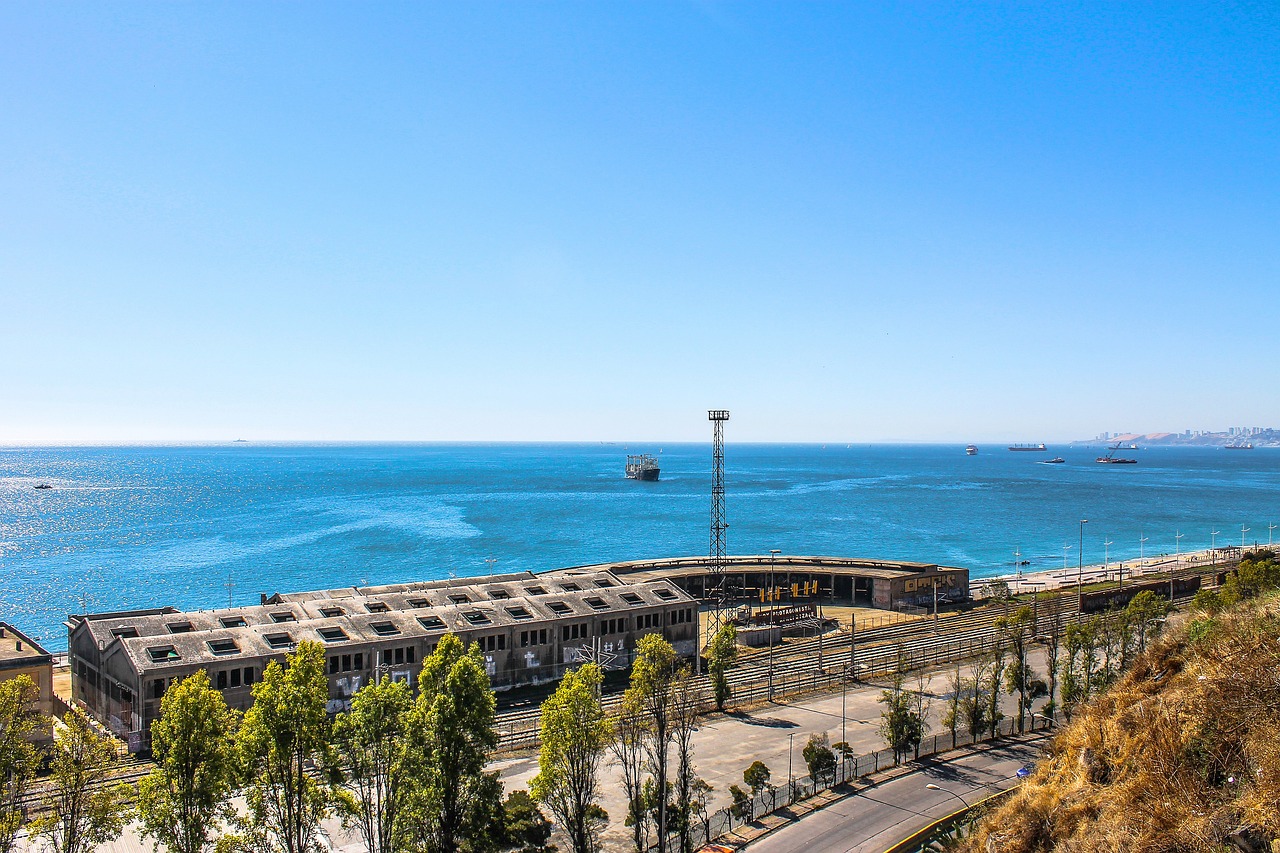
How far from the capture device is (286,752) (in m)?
27.5

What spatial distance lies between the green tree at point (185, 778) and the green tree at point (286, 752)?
3.27ft

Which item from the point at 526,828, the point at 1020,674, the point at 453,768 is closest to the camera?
the point at 453,768

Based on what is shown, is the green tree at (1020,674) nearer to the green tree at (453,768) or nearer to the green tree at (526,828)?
the green tree at (526,828)

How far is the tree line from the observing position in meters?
25.6

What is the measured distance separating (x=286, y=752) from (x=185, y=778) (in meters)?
2.98

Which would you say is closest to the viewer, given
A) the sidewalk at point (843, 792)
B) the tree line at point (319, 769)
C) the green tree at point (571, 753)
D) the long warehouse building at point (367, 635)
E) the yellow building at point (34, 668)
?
the tree line at point (319, 769)

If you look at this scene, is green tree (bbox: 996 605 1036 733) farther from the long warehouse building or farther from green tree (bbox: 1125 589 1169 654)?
the long warehouse building

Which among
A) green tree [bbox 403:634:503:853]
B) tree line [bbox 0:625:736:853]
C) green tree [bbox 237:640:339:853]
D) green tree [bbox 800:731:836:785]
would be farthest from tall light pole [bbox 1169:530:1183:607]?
green tree [bbox 237:640:339:853]

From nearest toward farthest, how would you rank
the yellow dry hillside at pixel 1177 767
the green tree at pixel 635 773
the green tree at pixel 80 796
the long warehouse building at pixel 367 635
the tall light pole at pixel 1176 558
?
the yellow dry hillside at pixel 1177 767 < the green tree at pixel 80 796 < the green tree at pixel 635 773 < the long warehouse building at pixel 367 635 < the tall light pole at pixel 1176 558

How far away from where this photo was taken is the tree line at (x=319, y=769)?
2564 centimetres

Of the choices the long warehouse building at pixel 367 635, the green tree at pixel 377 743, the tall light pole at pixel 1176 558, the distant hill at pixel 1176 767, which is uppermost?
the distant hill at pixel 1176 767

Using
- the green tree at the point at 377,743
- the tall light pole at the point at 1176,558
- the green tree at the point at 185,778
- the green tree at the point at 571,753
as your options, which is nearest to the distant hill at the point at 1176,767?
the green tree at the point at 571,753

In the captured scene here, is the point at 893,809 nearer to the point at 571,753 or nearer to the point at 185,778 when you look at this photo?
the point at 571,753

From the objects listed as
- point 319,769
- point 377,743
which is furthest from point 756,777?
point 319,769
